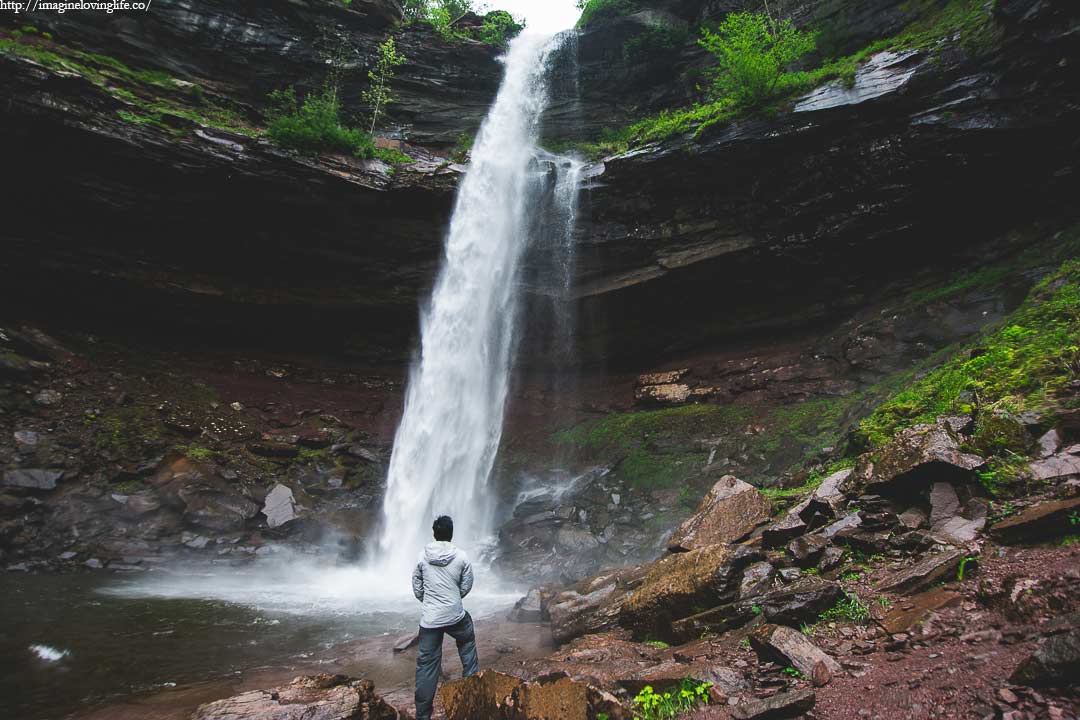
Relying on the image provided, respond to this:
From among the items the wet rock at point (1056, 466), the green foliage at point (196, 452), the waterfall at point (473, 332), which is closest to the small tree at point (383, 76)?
the waterfall at point (473, 332)

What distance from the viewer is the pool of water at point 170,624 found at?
494 cm

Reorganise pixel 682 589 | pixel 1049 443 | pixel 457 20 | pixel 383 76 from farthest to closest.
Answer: pixel 457 20, pixel 383 76, pixel 682 589, pixel 1049 443

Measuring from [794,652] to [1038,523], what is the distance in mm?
1741

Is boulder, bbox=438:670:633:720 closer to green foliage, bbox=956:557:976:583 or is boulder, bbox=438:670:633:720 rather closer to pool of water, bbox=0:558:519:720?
green foliage, bbox=956:557:976:583

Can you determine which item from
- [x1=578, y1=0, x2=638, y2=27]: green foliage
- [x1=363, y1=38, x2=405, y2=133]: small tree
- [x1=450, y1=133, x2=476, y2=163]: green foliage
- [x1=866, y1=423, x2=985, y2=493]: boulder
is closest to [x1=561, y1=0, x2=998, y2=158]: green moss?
[x1=450, y1=133, x2=476, y2=163]: green foliage

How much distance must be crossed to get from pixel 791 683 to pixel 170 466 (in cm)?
1379

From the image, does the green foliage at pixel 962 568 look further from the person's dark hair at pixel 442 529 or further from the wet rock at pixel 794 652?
the person's dark hair at pixel 442 529

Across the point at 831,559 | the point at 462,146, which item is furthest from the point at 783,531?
the point at 462,146

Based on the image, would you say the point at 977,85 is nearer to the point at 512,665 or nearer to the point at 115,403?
the point at 512,665

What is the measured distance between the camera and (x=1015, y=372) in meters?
5.26

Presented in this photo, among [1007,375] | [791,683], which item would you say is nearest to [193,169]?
[791,683]

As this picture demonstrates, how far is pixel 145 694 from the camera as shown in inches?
185

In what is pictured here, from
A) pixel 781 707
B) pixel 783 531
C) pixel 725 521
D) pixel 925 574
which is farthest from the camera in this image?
pixel 725 521

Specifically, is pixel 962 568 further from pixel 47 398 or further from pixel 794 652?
pixel 47 398
